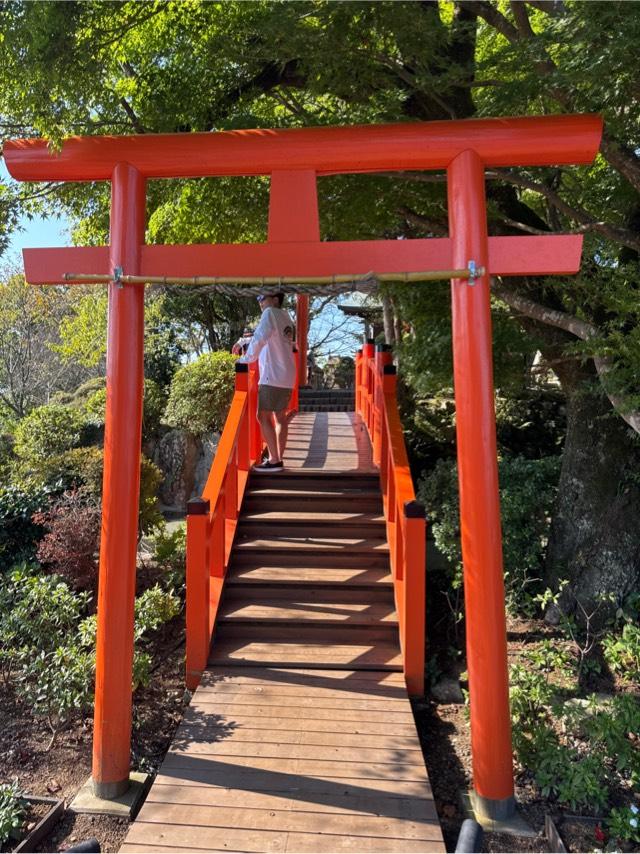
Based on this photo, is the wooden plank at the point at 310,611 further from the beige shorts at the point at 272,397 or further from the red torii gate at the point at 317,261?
the beige shorts at the point at 272,397

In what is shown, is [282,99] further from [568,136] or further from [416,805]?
[416,805]

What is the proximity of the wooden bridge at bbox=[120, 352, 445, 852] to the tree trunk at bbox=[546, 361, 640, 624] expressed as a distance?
1.62 metres

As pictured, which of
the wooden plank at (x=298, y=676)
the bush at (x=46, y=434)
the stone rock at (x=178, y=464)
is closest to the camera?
the wooden plank at (x=298, y=676)

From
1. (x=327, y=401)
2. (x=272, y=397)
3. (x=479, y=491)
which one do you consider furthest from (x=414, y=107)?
(x=327, y=401)

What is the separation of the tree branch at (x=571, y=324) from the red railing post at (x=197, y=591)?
289 cm

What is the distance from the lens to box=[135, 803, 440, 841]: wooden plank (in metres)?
2.69

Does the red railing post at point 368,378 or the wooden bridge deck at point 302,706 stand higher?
the red railing post at point 368,378

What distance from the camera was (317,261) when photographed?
3.23 m

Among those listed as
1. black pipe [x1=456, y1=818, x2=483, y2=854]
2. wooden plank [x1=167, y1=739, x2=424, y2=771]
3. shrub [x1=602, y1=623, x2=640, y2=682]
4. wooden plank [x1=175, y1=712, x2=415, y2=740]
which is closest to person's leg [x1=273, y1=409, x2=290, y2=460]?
wooden plank [x1=175, y1=712, x2=415, y2=740]

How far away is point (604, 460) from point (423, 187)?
112 inches

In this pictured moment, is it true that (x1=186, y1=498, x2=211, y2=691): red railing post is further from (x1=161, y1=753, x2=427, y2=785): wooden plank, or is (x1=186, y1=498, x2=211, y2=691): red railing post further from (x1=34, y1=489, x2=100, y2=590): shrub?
(x1=34, y1=489, x2=100, y2=590): shrub

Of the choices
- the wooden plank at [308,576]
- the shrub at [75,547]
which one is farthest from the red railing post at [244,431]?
the shrub at [75,547]

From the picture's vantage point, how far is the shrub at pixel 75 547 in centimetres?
569

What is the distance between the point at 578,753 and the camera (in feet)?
10.6
